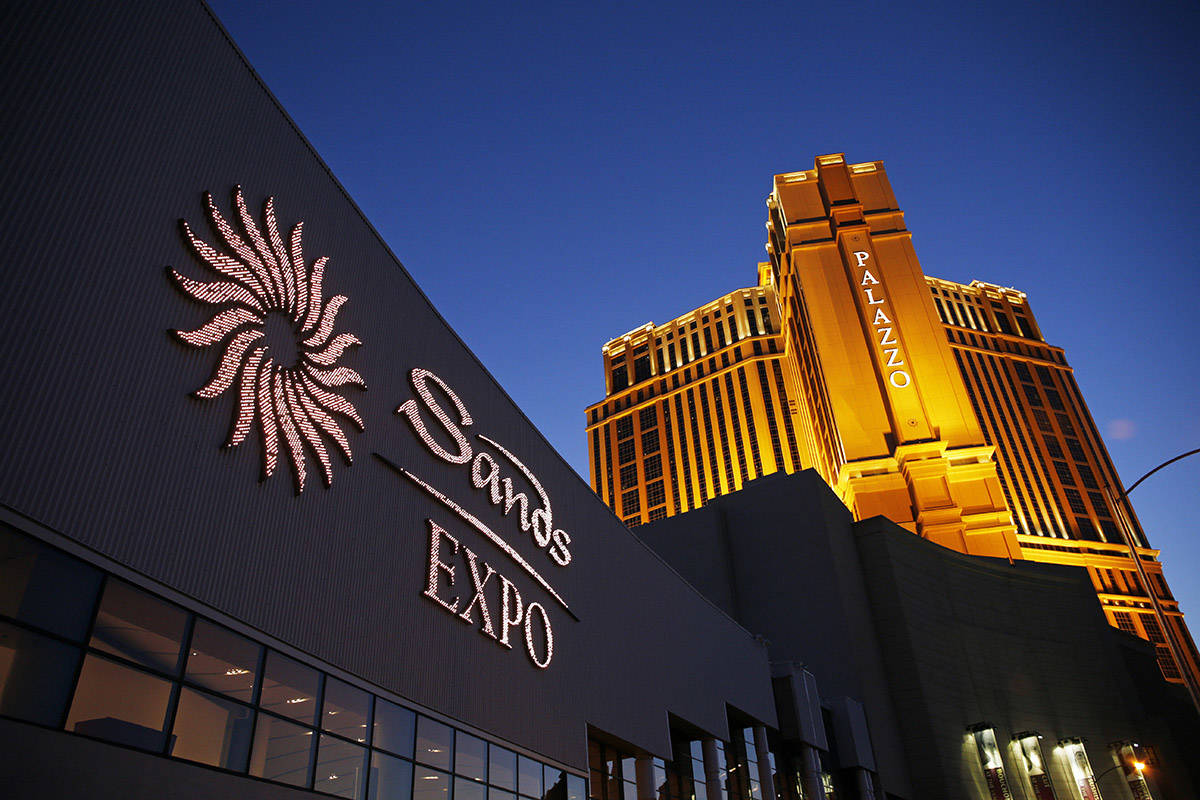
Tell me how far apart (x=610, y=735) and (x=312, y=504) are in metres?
15.4

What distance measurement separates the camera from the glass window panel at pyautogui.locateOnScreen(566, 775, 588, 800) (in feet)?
82.4

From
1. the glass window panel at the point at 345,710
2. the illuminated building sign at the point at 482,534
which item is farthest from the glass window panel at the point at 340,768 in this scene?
the illuminated building sign at the point at 482,534

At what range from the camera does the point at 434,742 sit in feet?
65.0

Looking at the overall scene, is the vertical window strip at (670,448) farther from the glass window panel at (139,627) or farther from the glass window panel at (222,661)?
the glass window panel at (139,627)

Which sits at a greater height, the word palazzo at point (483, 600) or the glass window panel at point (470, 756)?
the word palazzo at point (483, 600)

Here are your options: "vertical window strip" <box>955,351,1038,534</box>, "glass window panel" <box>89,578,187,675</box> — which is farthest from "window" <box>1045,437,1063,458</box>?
"glass window panel" <box>89,578,187,675</box>

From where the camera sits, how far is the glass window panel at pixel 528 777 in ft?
74.8

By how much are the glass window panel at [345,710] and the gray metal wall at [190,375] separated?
1.78 ft

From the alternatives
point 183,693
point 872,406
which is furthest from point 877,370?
point 183,693

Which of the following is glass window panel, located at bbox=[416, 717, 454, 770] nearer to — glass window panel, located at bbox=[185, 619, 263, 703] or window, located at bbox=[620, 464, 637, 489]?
glass window panel, located at bbox=[185, 619, 263, 703]

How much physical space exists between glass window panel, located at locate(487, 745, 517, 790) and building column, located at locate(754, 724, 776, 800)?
2036 cm

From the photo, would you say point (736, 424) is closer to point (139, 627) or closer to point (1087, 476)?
point (1087, 476)

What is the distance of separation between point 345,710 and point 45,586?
275 inches

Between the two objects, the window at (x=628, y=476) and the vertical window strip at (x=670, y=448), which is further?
the window at (x=628, y=476)
